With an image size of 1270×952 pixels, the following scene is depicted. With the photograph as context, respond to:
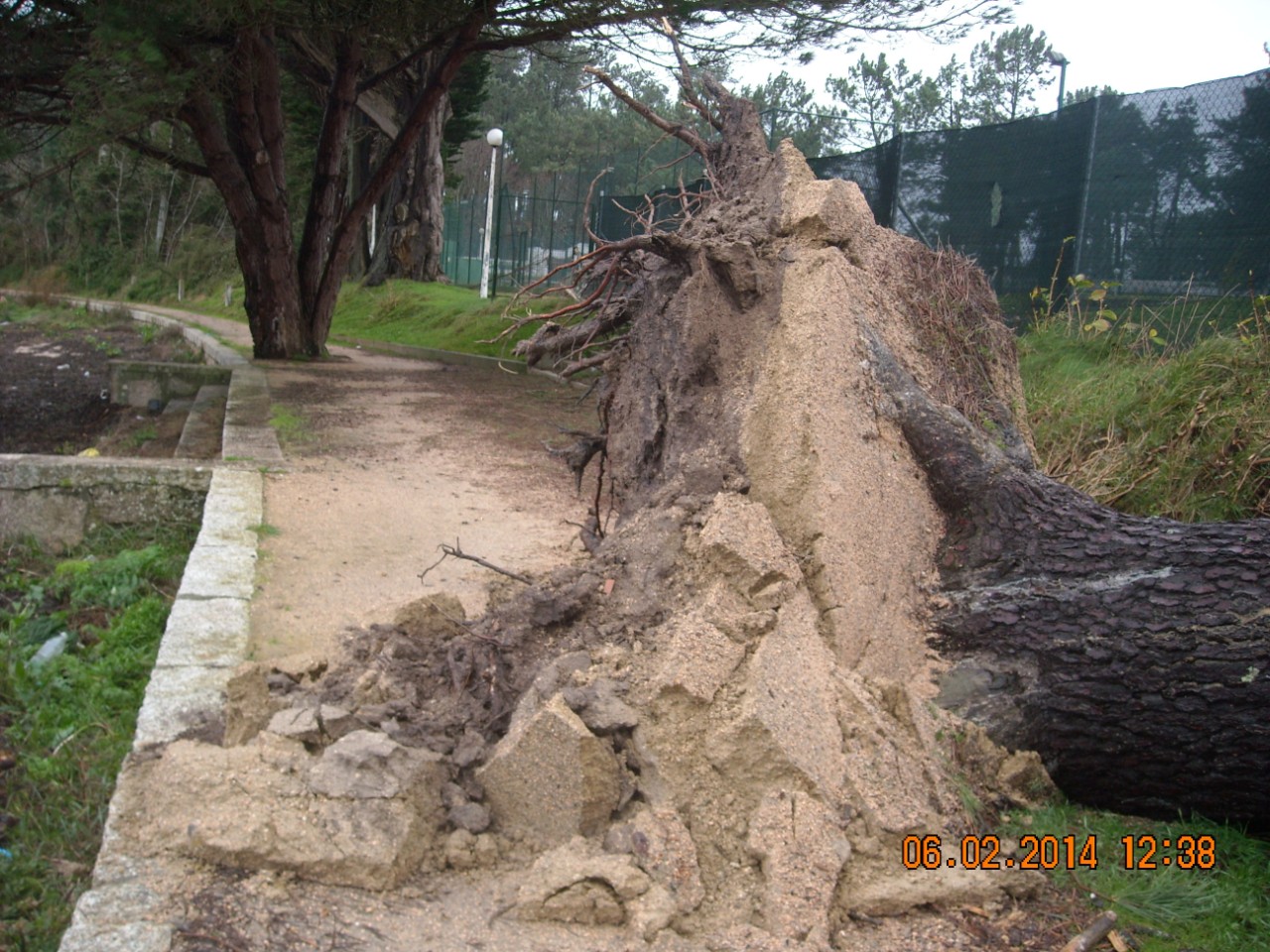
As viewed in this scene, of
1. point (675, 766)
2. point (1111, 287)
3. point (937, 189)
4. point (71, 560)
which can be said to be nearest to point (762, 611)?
point (675, 766)

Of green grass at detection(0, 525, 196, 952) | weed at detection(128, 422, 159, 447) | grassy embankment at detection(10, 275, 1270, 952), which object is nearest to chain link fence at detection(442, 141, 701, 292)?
weed at detection(128, 422, 159, 447)

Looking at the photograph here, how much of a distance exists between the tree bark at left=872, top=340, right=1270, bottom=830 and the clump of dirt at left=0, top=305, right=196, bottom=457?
8.24 metres

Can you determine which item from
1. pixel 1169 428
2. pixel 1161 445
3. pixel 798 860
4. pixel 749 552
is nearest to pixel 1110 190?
pixel 1169 428

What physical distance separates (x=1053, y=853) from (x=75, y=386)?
1547cm

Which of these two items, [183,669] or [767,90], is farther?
[767,90]

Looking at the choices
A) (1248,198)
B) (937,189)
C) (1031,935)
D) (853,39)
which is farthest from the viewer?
(853,39)

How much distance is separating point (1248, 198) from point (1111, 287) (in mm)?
983

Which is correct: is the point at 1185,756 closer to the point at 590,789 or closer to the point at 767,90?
the point at 590,789

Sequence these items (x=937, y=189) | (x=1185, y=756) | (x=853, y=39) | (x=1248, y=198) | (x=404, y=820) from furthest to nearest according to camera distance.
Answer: (x=853, y=39) → (x=937, y=189) → (x=1248, y=198) → (x=1185, y=756) → (x=404, y=820)

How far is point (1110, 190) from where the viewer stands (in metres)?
7.93

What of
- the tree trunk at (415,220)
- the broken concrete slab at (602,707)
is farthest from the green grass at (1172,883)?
the tree trunk at (415,220)

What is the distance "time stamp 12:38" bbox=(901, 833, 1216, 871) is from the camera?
248 centimetres

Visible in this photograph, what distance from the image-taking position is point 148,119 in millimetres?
9586

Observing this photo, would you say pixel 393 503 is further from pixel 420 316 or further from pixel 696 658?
pixel 420 316
